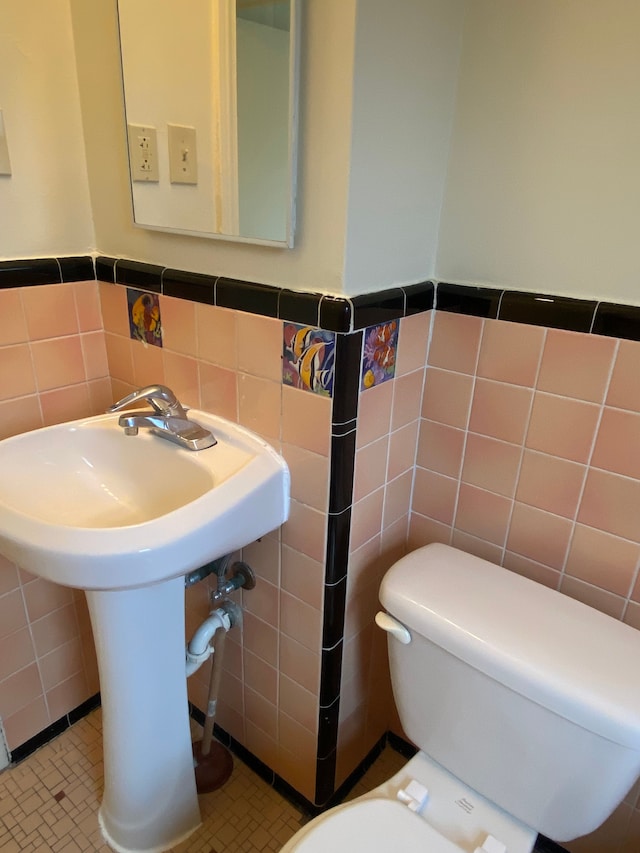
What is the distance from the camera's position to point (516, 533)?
1.11 meters

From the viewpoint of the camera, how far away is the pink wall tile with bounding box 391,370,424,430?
107 cm

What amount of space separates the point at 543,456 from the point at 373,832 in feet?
2.24

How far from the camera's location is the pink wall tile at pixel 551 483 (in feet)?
3.30

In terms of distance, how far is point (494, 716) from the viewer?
917mm

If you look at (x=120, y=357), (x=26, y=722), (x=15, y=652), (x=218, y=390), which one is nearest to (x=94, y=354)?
(x=120, y=357)

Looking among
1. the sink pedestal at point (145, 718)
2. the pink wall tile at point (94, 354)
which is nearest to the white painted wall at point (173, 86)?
the pink wall tile at point (94, 354)

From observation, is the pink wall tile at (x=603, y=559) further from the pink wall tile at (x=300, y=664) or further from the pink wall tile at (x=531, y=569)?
the pink wall tile at (x=300, y=664)

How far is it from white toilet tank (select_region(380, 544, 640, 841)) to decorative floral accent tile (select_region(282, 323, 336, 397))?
0.38m

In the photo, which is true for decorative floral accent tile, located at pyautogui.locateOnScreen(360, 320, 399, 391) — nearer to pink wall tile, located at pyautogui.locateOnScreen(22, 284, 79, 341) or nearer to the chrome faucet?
the chrome faucet

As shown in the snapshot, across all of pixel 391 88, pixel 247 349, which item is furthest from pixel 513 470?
pixel 391 88

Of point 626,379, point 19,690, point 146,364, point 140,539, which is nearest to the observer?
point 140,539

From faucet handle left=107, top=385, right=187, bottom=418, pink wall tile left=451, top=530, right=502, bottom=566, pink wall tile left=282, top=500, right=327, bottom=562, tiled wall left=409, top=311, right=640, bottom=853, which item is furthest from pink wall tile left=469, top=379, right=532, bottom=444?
faucet handle left=107, top=385, right=187, bottom=418

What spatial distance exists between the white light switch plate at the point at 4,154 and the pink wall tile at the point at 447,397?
2.92ft

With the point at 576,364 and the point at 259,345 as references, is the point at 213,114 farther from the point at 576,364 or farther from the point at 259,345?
the point at 576,364
